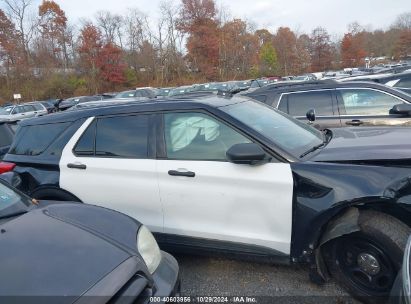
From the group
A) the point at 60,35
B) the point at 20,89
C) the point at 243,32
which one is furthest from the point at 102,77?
the point at 243,32

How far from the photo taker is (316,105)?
594 cm

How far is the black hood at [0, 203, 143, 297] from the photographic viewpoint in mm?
1646

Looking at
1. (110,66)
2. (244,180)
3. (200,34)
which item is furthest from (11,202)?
(200,34)

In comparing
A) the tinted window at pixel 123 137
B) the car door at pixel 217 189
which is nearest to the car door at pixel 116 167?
the tinted window at pixel 123 137

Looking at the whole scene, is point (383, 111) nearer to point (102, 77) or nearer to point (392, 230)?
point (392, 230)

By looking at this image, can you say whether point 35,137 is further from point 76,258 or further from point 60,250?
point 76,258

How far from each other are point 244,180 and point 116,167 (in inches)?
50.9

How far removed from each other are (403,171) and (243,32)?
6580cm

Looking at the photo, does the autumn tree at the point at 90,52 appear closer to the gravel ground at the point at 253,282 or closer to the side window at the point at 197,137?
the side window at the point at 197,137

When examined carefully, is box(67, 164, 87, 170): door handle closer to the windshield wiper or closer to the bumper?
the bumper

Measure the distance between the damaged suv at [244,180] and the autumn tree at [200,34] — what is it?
54.9m

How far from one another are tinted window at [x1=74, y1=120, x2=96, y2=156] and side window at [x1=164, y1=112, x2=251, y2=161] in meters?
0.86

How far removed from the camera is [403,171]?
8.00 ft

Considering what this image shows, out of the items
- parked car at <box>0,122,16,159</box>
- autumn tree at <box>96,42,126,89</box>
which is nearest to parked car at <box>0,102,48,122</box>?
parked car at <box>0,122,16,159</box>
